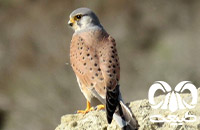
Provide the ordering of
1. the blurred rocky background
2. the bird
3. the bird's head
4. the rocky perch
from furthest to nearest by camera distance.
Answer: the blurred rocky background, the bird's head, the rocky perch, the bird

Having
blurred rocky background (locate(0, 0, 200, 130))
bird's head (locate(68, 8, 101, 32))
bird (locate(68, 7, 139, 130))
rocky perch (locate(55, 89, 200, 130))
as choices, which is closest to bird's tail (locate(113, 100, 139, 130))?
bird (locate(68, 7, 139, 130))

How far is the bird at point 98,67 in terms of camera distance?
286 inches

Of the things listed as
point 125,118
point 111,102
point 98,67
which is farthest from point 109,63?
point 125,118

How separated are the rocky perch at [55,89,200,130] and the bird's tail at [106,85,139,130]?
0.54 feet

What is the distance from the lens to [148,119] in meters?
7.46

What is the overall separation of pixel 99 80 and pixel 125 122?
499 mm

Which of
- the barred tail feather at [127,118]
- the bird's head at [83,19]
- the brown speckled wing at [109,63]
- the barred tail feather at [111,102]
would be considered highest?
the bird's head at [83,19]

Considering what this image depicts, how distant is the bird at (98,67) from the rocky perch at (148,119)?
0.11 m

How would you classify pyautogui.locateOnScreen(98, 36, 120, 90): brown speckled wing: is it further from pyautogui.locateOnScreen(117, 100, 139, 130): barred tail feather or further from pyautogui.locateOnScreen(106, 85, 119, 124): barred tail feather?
pyautogui.locateOnScreen(117, 100, 139, 130): barred tail feather

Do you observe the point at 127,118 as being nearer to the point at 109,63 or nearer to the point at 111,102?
the point at 111,102

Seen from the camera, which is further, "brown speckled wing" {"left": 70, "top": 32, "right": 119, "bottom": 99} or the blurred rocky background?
the blurred rocky background

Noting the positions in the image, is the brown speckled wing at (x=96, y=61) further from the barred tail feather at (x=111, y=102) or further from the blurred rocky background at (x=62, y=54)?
the blurred rocky background at (x=62, y=54)

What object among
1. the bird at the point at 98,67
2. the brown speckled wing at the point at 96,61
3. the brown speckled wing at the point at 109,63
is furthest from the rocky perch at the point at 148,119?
the brown speckled wing at the point at 109,63

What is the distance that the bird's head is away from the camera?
7820mm
